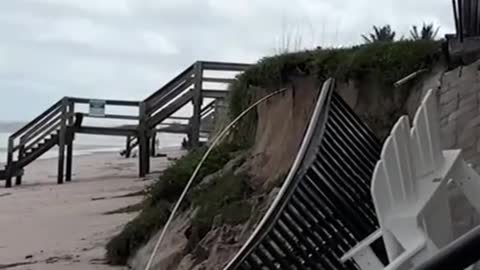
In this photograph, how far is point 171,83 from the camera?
59.2ft

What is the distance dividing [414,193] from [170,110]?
15344mm

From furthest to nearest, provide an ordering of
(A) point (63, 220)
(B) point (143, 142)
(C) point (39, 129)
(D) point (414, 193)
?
(C) point (39, 129) < (B) point (143, 142) < (A) point (63, 220) < (D) point (414, 193)

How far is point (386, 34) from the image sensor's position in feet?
29.3

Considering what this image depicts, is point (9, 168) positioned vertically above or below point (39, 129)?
below

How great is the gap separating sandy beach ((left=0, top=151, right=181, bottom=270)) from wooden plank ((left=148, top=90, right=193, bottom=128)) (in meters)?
1.34

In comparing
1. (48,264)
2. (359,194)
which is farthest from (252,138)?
(359,194)

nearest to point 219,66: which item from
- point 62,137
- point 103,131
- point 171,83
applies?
point 171,83

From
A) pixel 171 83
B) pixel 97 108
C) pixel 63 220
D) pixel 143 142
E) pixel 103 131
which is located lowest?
pixel 63 220

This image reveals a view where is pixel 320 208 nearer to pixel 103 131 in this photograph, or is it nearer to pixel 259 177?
pixel 259 177

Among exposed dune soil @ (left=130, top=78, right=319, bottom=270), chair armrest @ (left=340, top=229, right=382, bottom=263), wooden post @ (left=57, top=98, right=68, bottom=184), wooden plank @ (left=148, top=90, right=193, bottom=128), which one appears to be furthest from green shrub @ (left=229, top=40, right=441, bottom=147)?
wooden post @ (left=57, top=98, right=68, bottom=184)

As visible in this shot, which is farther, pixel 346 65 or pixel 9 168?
pixel 9 168

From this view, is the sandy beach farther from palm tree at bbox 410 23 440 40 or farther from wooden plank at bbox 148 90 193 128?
palm tree at bbox 410 23 440 40

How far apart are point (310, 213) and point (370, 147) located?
1084 mm

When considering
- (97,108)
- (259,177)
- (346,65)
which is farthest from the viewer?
(97,108)
